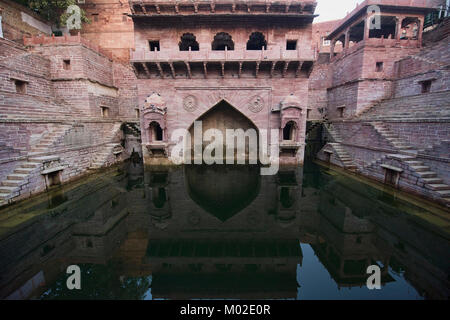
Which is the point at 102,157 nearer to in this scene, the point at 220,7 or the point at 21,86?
the point at 21,86

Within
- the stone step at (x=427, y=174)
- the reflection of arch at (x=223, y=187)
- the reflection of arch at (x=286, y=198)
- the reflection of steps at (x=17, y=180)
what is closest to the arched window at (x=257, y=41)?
the reflection of arch at (x=223, y=187)

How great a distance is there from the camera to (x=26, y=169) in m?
7.25

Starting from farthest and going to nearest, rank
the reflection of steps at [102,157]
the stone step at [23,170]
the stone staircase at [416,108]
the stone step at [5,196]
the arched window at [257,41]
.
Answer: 1. the arched window at [257,41]
2. the reflection of steps at [102,157]
3. the stone staircase at [416,108]
4. the stone step at [23,170]
5. the stone step at [5,196]

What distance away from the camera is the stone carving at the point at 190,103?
11758 mm

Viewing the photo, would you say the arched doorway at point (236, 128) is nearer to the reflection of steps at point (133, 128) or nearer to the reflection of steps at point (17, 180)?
the reflection of steps at point (133, 128)

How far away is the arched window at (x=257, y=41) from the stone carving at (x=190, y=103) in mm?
5598

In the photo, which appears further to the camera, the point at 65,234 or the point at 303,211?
the point at 303,211

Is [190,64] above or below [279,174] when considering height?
above

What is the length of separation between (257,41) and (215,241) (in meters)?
12.8

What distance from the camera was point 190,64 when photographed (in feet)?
36.6

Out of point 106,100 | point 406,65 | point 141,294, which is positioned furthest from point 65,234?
point 406,65

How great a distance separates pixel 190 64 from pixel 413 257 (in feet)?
39.6

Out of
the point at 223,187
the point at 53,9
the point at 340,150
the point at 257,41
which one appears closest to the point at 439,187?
the point at 340,150

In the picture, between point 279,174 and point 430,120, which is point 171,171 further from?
point 430,120
